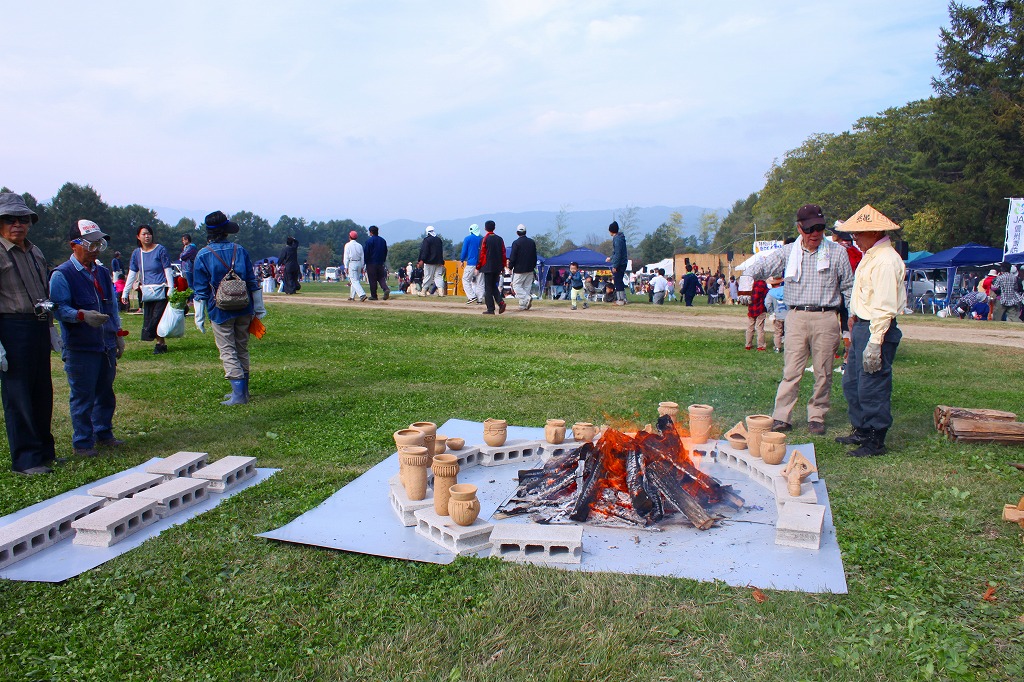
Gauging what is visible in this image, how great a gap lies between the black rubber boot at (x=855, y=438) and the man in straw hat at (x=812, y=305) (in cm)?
36

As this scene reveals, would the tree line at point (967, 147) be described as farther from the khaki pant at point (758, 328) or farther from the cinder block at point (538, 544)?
the cinder block at point (538, 544)

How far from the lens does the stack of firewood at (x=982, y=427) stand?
19.9 feet

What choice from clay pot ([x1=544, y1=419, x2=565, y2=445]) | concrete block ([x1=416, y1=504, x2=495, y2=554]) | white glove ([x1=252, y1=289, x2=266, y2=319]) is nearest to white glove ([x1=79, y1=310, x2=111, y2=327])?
white glove ([x1=252, y1=289, x2=266, y2=319])

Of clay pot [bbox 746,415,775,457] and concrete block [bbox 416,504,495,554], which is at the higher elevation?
clay pot [bbox 746,415,775,457]

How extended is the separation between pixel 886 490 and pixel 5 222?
682 centimetres

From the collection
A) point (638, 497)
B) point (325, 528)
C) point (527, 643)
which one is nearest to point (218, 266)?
point (325, 528)

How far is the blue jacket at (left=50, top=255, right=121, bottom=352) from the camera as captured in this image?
5656 millimetres

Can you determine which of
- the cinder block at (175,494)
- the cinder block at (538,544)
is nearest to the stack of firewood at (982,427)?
the cinder block at (538,544)

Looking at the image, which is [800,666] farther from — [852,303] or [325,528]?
[852,303]

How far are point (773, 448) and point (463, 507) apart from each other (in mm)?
2498

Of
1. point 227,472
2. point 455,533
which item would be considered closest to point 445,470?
point 455,533

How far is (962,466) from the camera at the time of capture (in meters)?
5.57

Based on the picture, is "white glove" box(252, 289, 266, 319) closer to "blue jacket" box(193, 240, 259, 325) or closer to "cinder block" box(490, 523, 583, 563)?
"blue jacket" box(193, 240, 259, 325)

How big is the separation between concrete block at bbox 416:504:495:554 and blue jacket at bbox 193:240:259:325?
450cm
